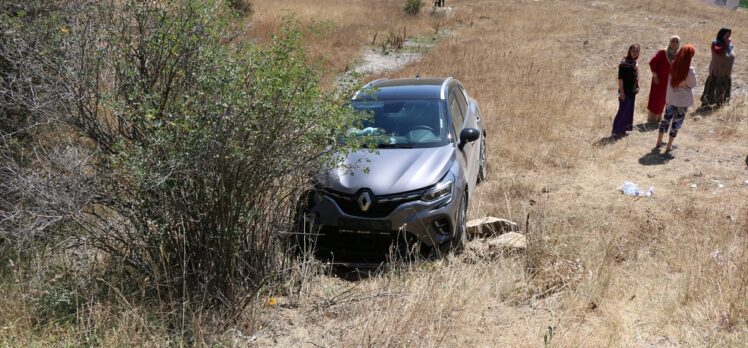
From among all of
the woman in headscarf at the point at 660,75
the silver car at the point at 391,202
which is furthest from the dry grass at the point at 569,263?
the woman in headscarf at the point at 660,75

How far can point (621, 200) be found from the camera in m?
7.87

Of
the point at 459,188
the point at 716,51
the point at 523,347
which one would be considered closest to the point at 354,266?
the point at 459,188

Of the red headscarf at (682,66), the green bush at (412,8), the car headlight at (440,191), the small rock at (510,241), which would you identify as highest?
the green bush at (412,8)

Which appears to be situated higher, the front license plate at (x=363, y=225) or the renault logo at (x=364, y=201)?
the renault logo at (x=364, y=201)

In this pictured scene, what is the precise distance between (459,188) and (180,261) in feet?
8.84

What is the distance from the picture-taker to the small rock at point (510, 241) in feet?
19.2

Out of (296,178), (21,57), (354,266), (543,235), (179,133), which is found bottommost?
(354,266)

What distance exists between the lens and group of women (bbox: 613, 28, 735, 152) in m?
9.55

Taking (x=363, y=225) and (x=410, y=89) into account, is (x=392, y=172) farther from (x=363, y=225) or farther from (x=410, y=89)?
(x=410, y=89)

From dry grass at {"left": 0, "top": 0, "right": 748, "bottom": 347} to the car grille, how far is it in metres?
0.56

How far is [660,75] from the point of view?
37.3 feet

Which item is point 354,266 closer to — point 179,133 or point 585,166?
point 179,133

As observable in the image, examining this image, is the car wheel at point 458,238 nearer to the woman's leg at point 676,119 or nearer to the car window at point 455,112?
the car window at point 455,112

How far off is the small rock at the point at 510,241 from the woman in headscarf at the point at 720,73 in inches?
319
